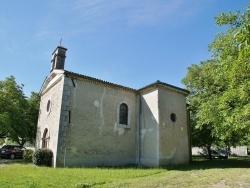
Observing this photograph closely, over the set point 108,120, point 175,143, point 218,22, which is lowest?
point 175,143

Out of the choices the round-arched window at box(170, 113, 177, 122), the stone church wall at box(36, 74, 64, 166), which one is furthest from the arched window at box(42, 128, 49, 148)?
the round-arched window at box(170, 113, 177, 122)

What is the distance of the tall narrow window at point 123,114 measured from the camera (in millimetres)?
16958

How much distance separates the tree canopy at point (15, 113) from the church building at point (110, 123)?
4.91m

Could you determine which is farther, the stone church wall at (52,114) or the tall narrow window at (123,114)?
the tall narrow window at (123,114)

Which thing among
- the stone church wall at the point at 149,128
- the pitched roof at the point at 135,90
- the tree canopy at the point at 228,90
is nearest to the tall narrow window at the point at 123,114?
the stone church wall at the point at 149,128

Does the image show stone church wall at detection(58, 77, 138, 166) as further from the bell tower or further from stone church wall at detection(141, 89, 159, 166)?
the bell tower

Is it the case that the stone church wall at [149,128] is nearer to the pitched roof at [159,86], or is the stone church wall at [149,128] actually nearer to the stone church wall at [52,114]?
the pitched roof at [159,86]

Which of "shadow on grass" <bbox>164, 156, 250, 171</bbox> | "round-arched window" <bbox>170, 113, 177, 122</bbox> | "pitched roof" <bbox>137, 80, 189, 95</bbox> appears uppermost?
"pitched roof" <bbox>137, 80, 189, 95</bbox>

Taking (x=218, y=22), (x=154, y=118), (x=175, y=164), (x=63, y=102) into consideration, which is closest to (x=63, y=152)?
(x=63, y=102)

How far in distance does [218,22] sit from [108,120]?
944cm

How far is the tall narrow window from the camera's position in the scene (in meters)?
17.0

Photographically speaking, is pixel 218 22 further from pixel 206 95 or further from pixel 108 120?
pixel 108 120

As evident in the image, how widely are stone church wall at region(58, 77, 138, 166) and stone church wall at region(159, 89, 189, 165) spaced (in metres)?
2.44

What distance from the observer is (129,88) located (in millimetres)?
A: 17594
